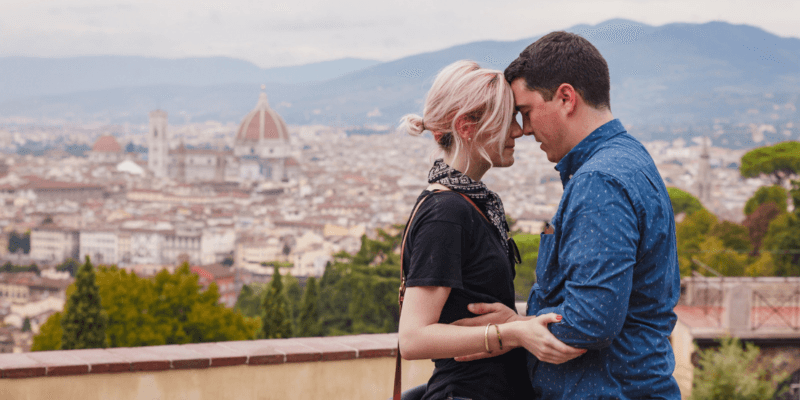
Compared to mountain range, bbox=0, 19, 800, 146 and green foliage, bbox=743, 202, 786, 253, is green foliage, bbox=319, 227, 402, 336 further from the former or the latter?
mountain range, bbox=0, 19, 800, 146

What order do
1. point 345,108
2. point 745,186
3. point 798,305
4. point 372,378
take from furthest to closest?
point 345,108 < point 745,186 < point 798,305 < point 372,378

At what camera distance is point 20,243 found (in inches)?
1906

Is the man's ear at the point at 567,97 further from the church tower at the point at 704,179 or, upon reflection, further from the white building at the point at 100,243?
the church tower at the point at 704,179

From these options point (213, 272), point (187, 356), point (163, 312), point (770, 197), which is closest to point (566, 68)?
point (187, 356)

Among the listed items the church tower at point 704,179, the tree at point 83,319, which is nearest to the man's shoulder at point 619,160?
the tree at point 83,319

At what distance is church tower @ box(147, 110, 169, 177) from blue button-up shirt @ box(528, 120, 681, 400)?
83.8 metres

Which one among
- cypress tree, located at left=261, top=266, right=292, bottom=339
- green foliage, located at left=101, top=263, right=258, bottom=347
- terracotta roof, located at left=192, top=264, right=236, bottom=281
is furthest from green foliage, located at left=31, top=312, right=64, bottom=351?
terracotta roof, located at left=192, top=264, right=236, bottom=281

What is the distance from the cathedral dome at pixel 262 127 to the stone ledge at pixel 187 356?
273 feet

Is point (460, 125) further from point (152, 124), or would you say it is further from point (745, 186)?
point (152, 124)

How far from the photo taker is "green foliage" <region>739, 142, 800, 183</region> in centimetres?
2612

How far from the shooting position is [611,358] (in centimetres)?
82

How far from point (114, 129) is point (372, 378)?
10361cm

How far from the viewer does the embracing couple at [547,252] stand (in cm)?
77

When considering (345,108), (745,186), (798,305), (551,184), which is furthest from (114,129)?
(798,305)
